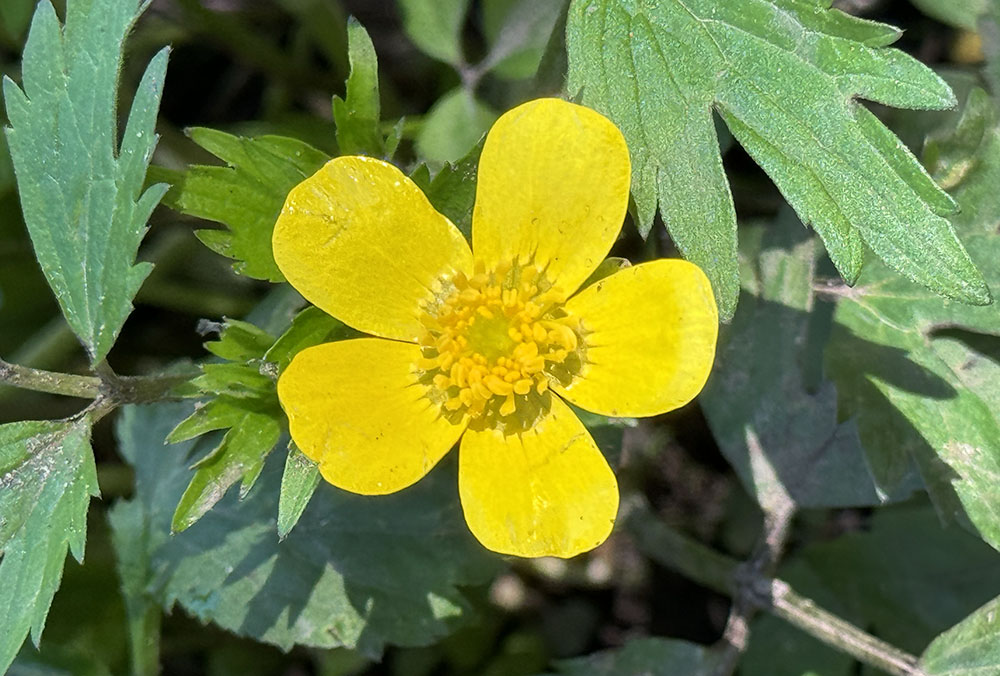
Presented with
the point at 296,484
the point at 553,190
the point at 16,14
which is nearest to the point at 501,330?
the point at 553,190

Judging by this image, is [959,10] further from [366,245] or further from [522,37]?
[366,245]

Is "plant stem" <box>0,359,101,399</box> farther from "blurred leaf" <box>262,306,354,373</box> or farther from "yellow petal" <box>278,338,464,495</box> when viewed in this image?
"yellow petal" <box>278,338,464,495</box>

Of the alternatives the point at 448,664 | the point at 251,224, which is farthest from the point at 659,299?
the point at 448,664

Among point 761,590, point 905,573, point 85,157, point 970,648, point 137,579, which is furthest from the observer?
point 905,573

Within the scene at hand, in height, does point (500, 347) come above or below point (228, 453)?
above

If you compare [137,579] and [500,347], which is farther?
[137,579]

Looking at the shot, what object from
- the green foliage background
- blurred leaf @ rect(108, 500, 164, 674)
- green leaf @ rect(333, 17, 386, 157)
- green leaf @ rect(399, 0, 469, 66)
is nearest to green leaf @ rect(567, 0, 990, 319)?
the green foliage background

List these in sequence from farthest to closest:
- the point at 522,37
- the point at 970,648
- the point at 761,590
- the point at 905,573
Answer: the point at 905,573, the point at 522,37, the point at 761,590, the point at 970,648
